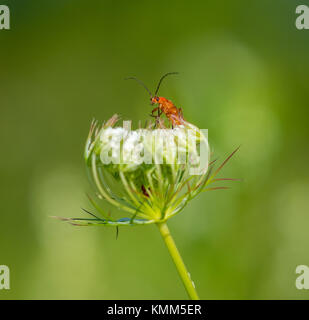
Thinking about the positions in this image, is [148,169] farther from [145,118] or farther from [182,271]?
[145,118]

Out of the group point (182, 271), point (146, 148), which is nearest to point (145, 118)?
point (146, 148)

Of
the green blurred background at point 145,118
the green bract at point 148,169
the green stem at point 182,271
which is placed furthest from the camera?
the green blurred background at point 145,118

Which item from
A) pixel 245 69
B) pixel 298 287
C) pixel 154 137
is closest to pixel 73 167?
pixel 245 69

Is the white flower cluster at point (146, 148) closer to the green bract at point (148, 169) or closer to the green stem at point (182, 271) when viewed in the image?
the green bract at point (148, 169)

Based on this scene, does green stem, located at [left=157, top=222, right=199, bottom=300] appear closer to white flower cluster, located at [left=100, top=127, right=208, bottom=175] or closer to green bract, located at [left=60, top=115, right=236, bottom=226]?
green bract, located at [left=60, top=115, right=236, bottom=226]

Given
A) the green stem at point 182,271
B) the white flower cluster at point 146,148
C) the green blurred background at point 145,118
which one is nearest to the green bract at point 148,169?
the white flower cluster at point 146,148

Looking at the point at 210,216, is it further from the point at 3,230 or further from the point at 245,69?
the point at 3,230

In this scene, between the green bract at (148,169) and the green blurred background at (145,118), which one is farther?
the green blurred background at (145,118)

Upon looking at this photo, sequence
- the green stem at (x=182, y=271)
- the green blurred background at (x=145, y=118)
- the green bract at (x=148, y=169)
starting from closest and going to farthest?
the green stem at (x=182, y=271) < the green bract at (x=148, y=169) < the green blurred background at (x=145, y=118)
